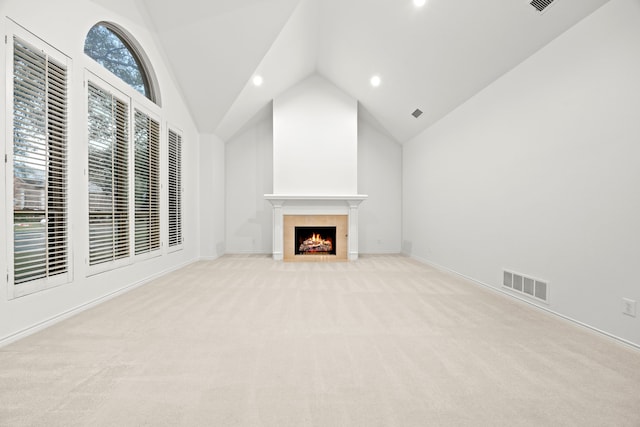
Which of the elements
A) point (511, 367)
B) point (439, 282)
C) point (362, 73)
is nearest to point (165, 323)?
point (511, 367)

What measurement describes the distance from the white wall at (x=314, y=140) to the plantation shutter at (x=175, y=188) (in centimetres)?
181

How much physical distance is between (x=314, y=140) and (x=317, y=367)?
16.1ft

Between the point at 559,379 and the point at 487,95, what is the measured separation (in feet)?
10.9

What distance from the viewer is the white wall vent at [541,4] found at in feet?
8.10

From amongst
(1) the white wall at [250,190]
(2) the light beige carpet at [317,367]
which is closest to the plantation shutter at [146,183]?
(2) the light beige carpet at [317,367]

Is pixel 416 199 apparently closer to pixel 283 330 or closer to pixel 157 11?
pixel 283 330

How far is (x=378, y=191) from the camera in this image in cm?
682

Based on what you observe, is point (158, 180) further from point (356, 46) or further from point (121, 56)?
point (356, 46)

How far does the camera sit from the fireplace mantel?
584 centimetres

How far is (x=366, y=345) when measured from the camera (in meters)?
2.05

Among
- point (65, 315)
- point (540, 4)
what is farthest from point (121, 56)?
point (540, 4)

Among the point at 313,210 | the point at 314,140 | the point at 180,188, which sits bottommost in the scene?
the point at 313,210

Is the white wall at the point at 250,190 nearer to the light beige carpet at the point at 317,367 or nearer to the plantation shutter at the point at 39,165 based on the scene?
the light beige carpet at the point at 317,367

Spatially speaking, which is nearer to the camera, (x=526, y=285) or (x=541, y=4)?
(x=541, y=4)
